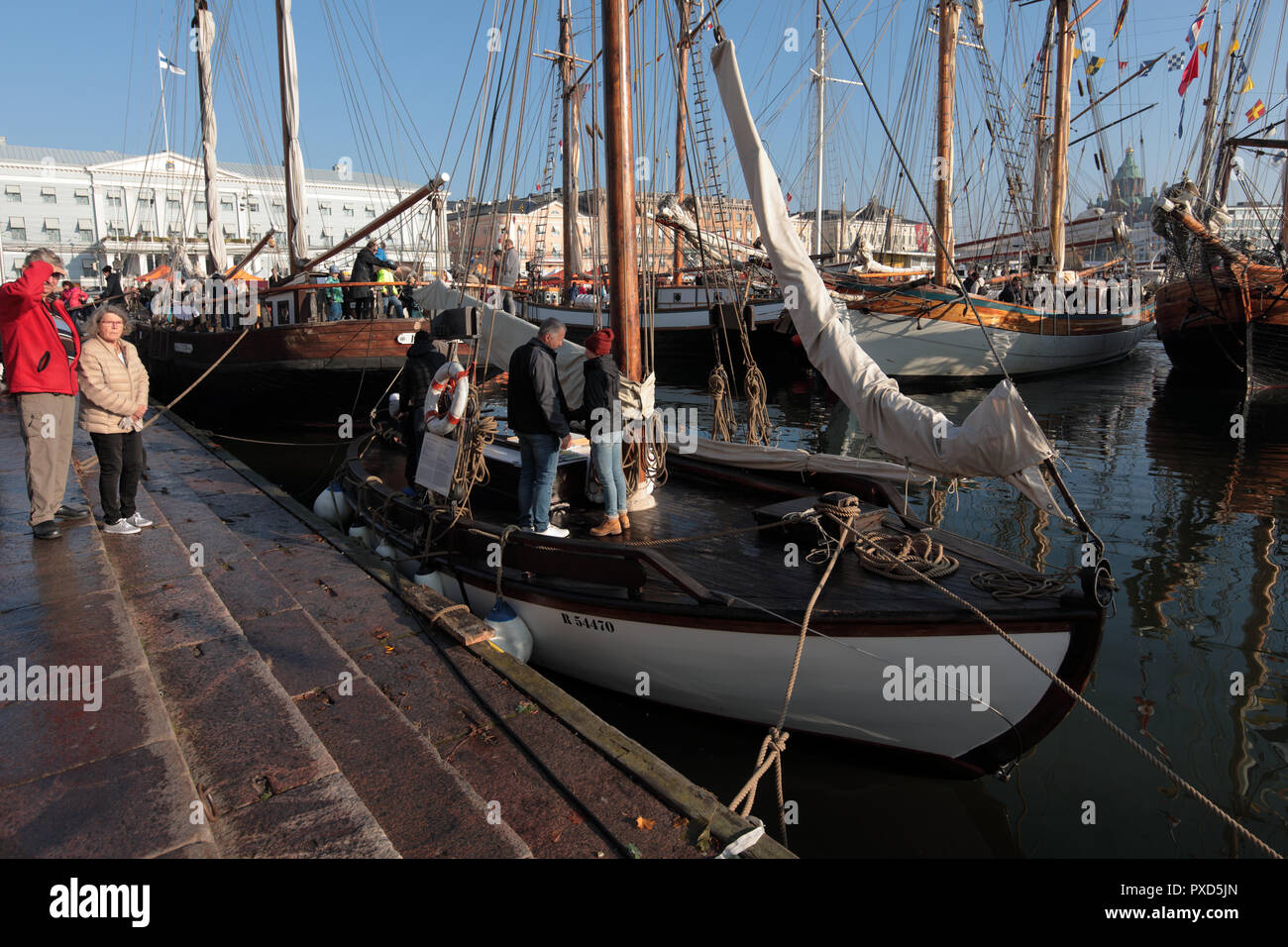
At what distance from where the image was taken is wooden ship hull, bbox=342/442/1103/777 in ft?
12.2

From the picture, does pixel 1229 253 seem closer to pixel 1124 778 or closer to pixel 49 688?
pixel 1124 778

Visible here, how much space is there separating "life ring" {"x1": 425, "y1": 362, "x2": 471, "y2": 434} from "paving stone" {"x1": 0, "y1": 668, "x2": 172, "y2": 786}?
2923mm

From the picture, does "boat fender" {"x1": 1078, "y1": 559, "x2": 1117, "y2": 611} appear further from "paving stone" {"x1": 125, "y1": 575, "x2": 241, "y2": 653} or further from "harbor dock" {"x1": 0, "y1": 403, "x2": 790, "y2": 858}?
"paving stone" {"x1": 125, "y1": 575, "x2": 241, "y2": 653}

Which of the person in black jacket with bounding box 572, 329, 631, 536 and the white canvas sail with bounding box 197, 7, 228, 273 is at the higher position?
the white canvas sail with bounding box 197, 7, 228, 273

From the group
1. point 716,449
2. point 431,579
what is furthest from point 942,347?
point 431,579

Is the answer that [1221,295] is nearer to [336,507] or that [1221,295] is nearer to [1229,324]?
[1229,324]

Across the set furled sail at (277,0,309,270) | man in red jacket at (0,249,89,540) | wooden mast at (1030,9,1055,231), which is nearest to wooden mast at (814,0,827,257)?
wooden mast at (1030,9,1055,231)

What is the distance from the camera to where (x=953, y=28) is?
18.8m

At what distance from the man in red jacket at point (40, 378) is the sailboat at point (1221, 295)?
17.6m

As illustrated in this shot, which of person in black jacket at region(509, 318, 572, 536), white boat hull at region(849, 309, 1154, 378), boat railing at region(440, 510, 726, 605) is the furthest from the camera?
white boat hull at region(849, 309, 1154, 378)

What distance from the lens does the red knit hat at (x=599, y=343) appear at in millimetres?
5586

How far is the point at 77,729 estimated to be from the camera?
113 inches

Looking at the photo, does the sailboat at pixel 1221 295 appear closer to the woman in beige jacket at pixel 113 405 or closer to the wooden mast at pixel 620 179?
the wooden mast at pixel 620 179

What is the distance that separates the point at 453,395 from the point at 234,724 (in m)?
3.39
